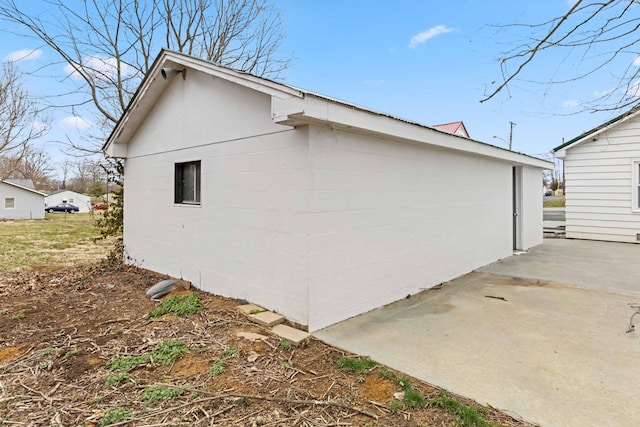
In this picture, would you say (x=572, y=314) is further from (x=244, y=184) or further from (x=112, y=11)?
(x=112, y=11)

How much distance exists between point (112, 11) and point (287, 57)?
5.95m

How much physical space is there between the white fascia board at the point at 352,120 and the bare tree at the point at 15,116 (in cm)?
2075

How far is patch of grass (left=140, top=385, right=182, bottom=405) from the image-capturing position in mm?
2816

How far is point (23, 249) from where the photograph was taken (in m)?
12.1

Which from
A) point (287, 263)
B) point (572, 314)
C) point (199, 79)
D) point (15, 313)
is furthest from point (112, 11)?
point (572, 314)

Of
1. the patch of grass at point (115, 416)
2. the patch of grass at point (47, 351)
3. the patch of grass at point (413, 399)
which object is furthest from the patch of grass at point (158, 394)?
the patch of grass at point (413, 399)

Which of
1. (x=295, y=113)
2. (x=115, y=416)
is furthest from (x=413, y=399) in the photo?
(x=295, y=113)

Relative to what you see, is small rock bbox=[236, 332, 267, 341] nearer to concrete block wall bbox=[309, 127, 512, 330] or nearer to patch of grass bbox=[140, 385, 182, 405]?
concrete block wall bbox=[309, 127, 512, 330]

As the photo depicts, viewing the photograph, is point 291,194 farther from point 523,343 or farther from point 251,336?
point 523,343

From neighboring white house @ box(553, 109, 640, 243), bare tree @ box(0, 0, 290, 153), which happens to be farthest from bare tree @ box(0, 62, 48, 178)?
neighboring white house @ box(553, 109, 640, 243)

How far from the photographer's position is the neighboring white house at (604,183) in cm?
1080

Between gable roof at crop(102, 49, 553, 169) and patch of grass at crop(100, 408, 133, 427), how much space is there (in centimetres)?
296

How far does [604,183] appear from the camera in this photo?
37.2ft

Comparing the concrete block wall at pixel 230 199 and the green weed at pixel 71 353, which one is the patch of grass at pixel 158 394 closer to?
the green weed at pixel 71 353
